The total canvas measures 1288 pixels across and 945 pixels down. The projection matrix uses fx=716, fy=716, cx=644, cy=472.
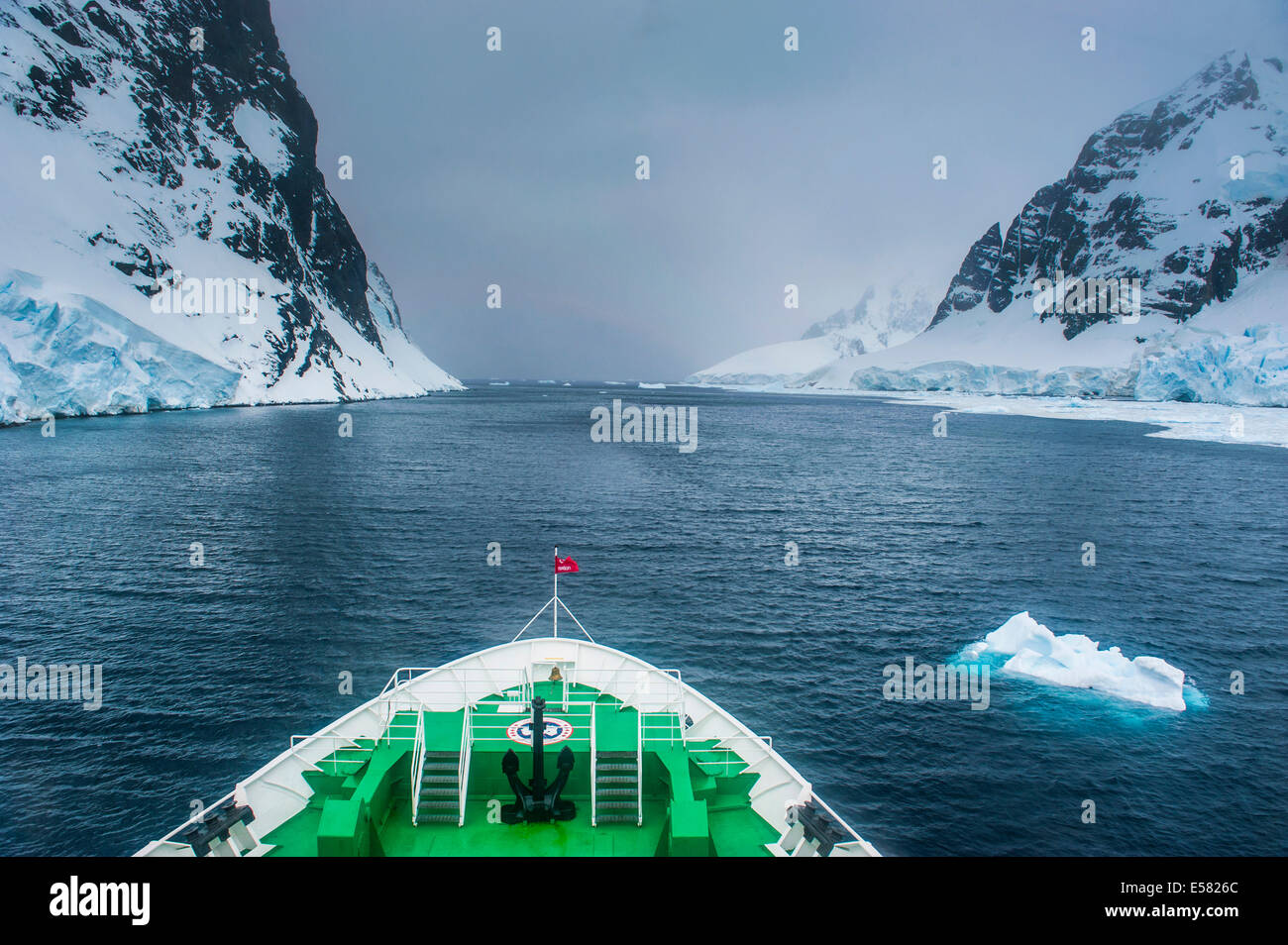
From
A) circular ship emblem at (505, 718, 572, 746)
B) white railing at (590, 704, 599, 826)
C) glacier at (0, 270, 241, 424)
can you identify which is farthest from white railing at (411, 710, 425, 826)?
glacier at (0, 270, 241, 424)

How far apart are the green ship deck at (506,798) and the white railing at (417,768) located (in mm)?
24

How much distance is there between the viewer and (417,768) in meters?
15.6

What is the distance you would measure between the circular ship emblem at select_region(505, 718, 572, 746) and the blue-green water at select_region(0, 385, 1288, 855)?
33.7ft

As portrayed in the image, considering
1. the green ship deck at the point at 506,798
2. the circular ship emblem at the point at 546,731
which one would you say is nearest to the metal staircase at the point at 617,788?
the green ship deck at the point at 506,798

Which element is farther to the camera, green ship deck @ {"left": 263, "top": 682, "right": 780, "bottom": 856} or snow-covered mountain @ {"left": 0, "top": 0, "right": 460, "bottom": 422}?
snow-covered mountain @ {"left": 0, "top": 0, "right": 460, "bottom": 422}

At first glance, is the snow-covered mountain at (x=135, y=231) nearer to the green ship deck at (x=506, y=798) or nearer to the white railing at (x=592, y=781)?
the green ship deck at (x=506, y=798)

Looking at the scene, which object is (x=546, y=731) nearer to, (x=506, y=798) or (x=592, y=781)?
(x=506, y=798)

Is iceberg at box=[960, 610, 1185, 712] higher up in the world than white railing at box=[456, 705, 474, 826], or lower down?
lower down

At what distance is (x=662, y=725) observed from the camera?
61.5ft

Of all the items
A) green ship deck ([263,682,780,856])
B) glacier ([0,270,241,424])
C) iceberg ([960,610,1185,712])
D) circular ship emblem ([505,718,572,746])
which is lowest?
iceberg ([960,610,1185,712])

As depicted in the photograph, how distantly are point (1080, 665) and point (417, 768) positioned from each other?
1119 inches

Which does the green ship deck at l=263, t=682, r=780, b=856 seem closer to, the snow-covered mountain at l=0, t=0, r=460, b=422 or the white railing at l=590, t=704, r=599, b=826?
the white railing at l=590, t=704, r=599, b=826

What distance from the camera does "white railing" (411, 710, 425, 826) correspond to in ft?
49.5
